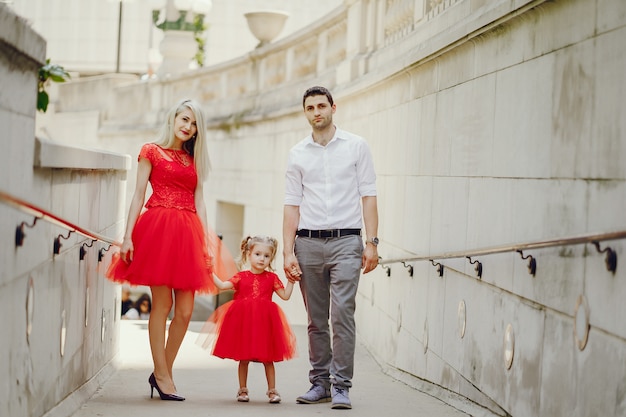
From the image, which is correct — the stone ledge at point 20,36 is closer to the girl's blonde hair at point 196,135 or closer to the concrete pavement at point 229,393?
the girl's blonde hair at point 196,135

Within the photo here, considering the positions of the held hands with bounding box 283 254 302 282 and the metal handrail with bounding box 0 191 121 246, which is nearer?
the metal handrail with bounding box 0 191 121 246

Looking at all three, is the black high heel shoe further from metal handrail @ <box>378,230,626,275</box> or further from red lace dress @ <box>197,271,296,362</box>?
metal handrail @ <box>378,230,626,275</box>

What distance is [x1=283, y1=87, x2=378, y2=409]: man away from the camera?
24.1 ft

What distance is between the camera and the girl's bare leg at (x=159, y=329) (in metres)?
7.47

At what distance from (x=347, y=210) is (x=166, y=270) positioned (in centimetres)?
116

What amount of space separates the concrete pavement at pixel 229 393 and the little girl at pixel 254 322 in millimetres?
294

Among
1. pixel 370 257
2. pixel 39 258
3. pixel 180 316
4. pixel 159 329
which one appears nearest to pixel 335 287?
pixel 370 257

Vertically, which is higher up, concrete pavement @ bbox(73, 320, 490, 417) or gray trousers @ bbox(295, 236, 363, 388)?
gray trousers @ bbox(295, 236, 363, 388)

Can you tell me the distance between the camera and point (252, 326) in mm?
7695

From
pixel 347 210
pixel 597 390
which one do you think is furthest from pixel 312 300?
pixel 597 390

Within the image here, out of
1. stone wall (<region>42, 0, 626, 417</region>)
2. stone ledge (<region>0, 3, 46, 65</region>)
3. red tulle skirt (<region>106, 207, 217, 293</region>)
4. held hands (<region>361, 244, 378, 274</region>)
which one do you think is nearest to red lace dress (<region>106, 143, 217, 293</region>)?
red tulle skirt (<region>106, 207, 217, 293</region>)

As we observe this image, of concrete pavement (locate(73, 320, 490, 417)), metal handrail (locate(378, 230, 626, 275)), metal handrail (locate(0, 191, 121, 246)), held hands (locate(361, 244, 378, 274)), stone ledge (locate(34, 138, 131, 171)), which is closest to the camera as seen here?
metal handrail (locate(0, 191, 121, 246))

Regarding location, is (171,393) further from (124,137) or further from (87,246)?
(124,137)

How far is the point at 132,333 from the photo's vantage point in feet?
43.8
